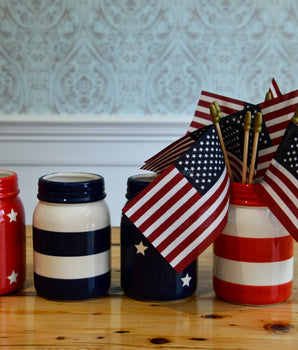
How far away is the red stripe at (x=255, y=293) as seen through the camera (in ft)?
2.80

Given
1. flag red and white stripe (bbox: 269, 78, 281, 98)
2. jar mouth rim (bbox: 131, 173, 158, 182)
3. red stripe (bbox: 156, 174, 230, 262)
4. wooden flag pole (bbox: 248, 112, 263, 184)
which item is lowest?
red stripe (bbox: 156, 174, 230, 262)

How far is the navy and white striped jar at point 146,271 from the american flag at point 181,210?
5cm

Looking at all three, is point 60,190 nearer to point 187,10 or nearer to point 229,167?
point 229,167

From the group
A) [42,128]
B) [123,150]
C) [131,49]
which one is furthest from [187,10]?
[42,128]

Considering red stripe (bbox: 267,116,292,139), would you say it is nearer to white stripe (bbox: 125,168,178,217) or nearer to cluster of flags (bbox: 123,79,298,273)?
cluster of flags (bbox: 123,79,298,273)

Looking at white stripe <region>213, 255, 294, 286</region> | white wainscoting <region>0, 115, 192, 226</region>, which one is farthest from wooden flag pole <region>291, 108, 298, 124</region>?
white wainscoting <region>0, 115, 192, 226</region>

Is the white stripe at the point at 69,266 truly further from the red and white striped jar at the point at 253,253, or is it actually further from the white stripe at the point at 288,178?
the white stripe at the point at 288,178

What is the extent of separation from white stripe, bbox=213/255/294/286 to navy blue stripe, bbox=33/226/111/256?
0.22 meters

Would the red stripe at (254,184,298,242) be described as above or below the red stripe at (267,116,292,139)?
below

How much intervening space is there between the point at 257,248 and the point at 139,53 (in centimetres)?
170

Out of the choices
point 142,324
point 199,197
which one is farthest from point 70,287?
point 199,197

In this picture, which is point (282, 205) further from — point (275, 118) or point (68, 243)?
point (68, 243)

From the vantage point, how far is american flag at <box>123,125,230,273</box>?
0.79 meters

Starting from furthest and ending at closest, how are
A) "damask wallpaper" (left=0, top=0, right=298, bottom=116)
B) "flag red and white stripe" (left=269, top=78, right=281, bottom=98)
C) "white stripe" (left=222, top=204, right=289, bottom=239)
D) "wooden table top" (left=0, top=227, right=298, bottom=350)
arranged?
"damask wallpaper" (left=0, top=0, right=298, bottom=116) < "flag red and white stripe" (left=269, top=78, right=281, bottom=98) < "white stripe" (left=222, top=204, right=289, bottom=239) < "wooden table top" (left=0, top=227, right=298, bottom=350)
